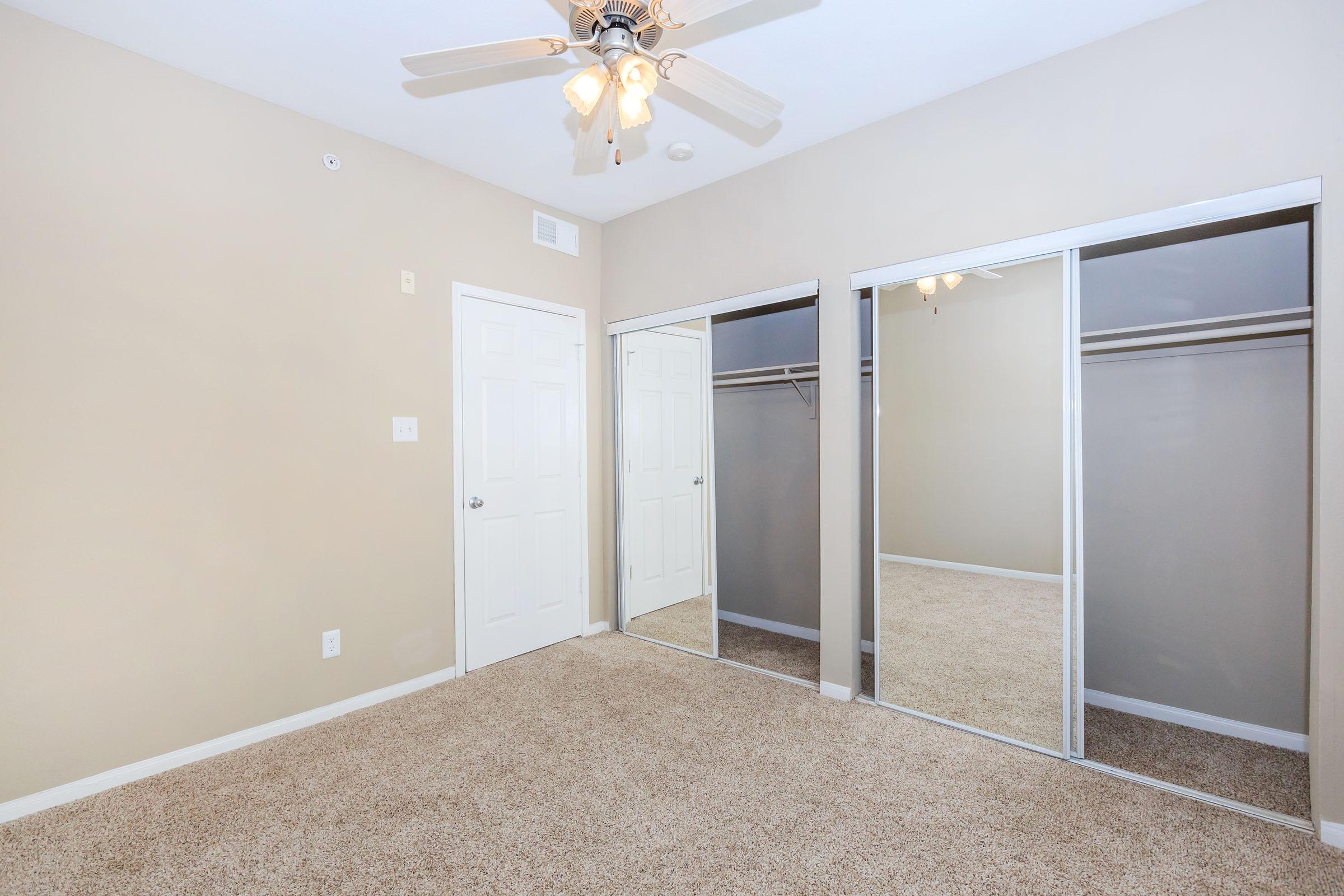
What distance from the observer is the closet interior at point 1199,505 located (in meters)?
2.28

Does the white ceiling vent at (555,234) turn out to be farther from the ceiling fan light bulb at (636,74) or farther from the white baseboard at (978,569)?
the white baseboard at (978,569)

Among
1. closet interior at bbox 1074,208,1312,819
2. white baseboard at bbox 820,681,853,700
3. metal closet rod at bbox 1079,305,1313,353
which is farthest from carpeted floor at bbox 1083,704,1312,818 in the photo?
metal closet rod at bbox 1079,305,1313,353

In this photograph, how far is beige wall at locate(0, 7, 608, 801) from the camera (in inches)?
83.4

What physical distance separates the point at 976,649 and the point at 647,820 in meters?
1.60

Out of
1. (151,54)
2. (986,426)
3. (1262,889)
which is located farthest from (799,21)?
(1262,889)

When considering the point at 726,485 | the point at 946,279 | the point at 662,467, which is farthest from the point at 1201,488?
the point at 662,467

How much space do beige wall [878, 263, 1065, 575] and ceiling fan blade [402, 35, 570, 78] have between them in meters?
1.83

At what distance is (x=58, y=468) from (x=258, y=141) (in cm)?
152

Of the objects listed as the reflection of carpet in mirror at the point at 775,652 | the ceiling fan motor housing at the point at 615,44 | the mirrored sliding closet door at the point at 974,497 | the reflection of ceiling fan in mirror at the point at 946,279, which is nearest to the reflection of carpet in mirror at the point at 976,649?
the mirrored sliding closet door at the point at 974,497

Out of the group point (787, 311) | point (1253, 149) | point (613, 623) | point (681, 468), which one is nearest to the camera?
point (1253, 149)

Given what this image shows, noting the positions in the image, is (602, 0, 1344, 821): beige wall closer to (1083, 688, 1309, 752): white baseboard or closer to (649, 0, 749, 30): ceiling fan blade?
(1083, 688, 1309, 752): white baseboard

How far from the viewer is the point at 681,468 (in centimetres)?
374

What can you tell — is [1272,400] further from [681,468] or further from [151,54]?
[151,54]

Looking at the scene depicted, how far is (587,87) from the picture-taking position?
5.83 ft
